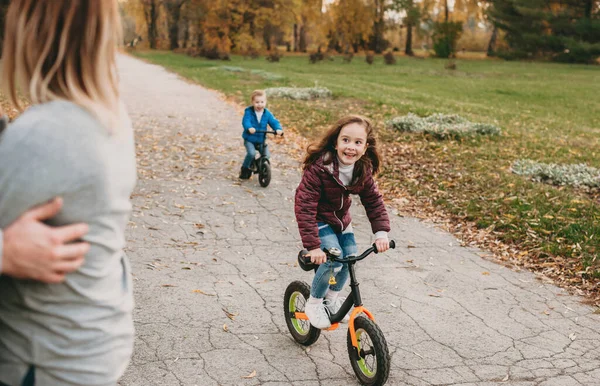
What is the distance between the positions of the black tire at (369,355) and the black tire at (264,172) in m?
5.43

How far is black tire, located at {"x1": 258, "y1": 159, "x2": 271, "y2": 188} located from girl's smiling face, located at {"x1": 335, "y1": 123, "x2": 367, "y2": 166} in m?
5.37

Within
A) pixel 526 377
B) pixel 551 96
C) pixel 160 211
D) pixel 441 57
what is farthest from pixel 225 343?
Result: pixel 441 57

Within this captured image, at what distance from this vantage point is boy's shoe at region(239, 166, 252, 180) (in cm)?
982

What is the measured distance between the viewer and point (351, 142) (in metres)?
4.08

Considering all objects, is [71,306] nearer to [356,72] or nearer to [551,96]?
[551,96]

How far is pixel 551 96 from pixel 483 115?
9314 millimetres

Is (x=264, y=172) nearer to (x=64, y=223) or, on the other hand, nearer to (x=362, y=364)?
(x=362, y=364)

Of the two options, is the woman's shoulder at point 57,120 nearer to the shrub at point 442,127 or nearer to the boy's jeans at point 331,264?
the boy's jeans at point 331,264

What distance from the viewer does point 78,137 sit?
57.1 inches

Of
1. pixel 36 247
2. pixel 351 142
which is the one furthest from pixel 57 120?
pixel 351 142

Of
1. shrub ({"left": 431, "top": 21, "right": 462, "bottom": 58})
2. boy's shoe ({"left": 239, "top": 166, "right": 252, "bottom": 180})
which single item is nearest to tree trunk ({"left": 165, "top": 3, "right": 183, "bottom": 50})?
shrub ({"left": 431, "top": 21, "right": 462, "bottom": 58})

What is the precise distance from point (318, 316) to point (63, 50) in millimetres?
3149

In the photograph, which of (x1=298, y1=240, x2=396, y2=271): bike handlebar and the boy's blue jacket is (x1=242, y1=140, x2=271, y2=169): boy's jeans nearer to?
the boy's blue jacket

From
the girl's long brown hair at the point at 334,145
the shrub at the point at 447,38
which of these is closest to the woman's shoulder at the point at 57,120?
the girl's long brown hair at the point at 334,145
